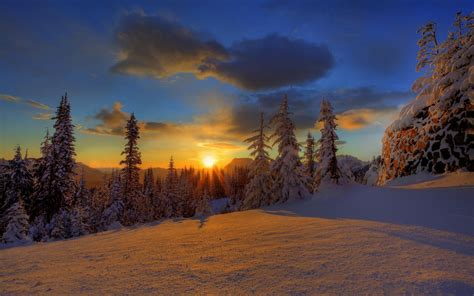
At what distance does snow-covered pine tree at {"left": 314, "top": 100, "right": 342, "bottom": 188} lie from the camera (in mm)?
16984

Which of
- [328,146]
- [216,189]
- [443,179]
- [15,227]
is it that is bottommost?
[216,189]

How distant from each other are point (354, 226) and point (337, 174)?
34.6 feet

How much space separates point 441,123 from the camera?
1456 cm

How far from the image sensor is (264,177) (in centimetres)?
2161

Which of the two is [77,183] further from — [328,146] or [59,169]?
[328,146]

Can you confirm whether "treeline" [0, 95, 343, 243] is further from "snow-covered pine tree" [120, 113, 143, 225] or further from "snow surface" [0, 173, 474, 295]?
"snow surface" [0, 173, 474, 295]

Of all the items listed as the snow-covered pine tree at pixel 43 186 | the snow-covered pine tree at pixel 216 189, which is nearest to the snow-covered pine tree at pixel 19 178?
the snow-covered pine tree at pixel 43 186

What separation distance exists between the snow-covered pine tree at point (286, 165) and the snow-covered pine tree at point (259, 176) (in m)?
0.94

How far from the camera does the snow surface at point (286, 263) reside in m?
3.65

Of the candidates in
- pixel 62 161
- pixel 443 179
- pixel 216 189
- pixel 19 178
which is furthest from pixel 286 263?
pixel 216 189

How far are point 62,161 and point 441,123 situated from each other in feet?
105

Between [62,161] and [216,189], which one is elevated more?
[62,161]

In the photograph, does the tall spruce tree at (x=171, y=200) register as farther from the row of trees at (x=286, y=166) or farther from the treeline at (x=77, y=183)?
the row of trees at (x=286, y=166)

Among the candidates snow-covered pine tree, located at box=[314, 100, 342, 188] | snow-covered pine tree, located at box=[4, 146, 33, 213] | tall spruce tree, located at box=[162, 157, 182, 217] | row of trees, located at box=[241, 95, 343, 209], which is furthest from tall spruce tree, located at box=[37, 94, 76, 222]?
tall spruce tree, located at box=[162, 157, 182, 217]
